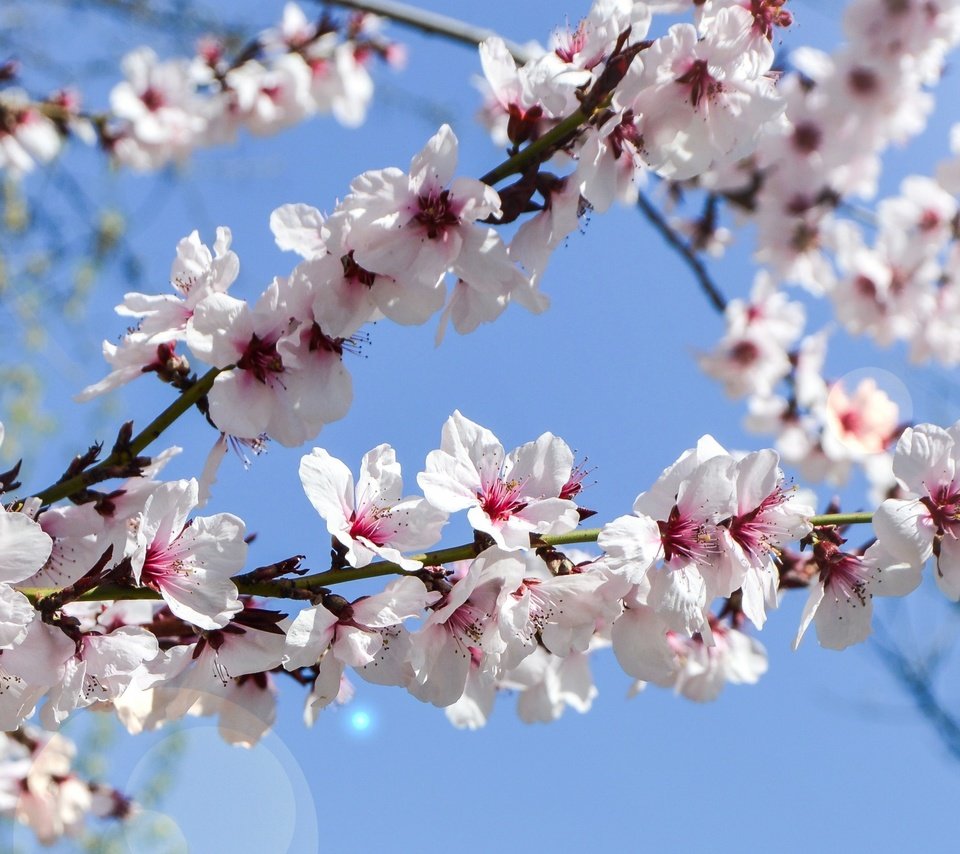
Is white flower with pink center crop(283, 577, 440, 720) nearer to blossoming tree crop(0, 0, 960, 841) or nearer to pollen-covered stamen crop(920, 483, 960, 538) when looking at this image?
blossoming tree crop(0, 0, 960, 841)

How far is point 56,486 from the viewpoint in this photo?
1.36 m

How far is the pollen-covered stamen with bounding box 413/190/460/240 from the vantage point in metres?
1.40

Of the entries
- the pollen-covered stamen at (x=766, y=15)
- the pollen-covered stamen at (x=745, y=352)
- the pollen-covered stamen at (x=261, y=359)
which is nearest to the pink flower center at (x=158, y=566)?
the pollen-covered stamen at (x=261, y=359)

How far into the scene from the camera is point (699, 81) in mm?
1474

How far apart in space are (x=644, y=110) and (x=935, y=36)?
345 cm

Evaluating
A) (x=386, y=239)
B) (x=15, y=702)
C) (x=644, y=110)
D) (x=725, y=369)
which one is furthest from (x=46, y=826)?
(x=725, y=369)

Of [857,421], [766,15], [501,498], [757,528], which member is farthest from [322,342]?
[857,421]

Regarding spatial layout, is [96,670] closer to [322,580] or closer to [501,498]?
[322,580]

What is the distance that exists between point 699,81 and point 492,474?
0.67 meters

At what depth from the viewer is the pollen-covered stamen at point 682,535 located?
1354mm

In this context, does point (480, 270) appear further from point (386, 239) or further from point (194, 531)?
point (194, 531)

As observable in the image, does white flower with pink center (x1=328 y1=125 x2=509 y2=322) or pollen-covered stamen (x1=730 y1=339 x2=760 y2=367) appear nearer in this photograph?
white flower with pink center (x1=328 y1=125 x2=509 y2=322)

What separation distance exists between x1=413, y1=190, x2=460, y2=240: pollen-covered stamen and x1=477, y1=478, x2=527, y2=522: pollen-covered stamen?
0.37 meters

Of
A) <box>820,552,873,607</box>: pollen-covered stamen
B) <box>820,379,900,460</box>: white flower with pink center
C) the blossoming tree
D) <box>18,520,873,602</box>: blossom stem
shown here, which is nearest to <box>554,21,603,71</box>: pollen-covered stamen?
the blossoming tree
